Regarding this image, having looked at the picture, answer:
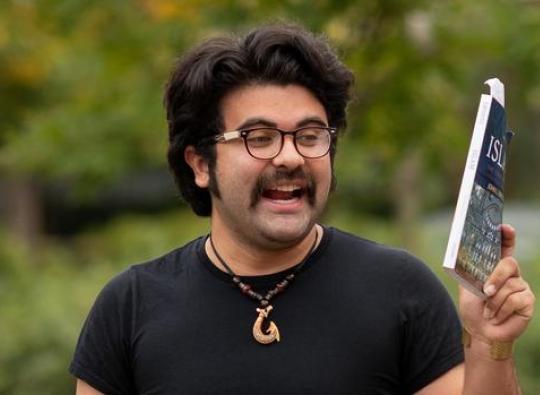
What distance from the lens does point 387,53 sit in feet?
21.9

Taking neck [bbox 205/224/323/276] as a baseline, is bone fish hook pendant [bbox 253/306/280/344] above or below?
below

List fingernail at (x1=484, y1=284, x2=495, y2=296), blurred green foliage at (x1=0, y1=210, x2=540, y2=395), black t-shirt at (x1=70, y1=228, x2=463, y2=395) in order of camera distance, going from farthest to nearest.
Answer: blurred green foliage at (x1=0, y1=210, x2=540, y2=395)
black t-shirt at (x1=70, y1=228, x2=463, y2=395)
fingernail at (x1=484, y1=284, x2=495, y2=296)

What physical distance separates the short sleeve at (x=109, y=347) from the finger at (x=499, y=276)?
33.5 inches

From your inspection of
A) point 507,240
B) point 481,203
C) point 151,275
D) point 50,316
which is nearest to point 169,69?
point 50,316

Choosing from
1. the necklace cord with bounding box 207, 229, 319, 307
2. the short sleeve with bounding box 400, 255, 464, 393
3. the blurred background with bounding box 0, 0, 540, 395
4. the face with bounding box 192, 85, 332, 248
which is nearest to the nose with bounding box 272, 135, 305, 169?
the face with bounding box 192, 85, 332, 248

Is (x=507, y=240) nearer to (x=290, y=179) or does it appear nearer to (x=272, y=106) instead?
(x=290, y=179)

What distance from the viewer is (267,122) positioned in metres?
2.80

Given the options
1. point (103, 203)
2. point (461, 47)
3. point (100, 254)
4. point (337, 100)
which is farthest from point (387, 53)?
point (103, 203)

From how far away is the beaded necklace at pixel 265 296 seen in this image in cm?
277

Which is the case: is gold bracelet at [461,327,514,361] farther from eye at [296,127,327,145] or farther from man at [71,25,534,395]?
eye at [296,127,327,145]

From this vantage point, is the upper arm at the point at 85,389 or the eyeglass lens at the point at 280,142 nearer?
the eyeglass lens at the point at 280,142

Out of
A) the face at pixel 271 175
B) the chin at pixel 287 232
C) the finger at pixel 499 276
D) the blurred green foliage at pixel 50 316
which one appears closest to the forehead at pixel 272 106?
the face at pixel 271 175

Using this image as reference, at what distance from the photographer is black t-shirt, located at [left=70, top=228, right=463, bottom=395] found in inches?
108

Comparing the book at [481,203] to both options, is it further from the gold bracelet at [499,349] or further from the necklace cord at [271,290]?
the necklace cord at [271,290]
